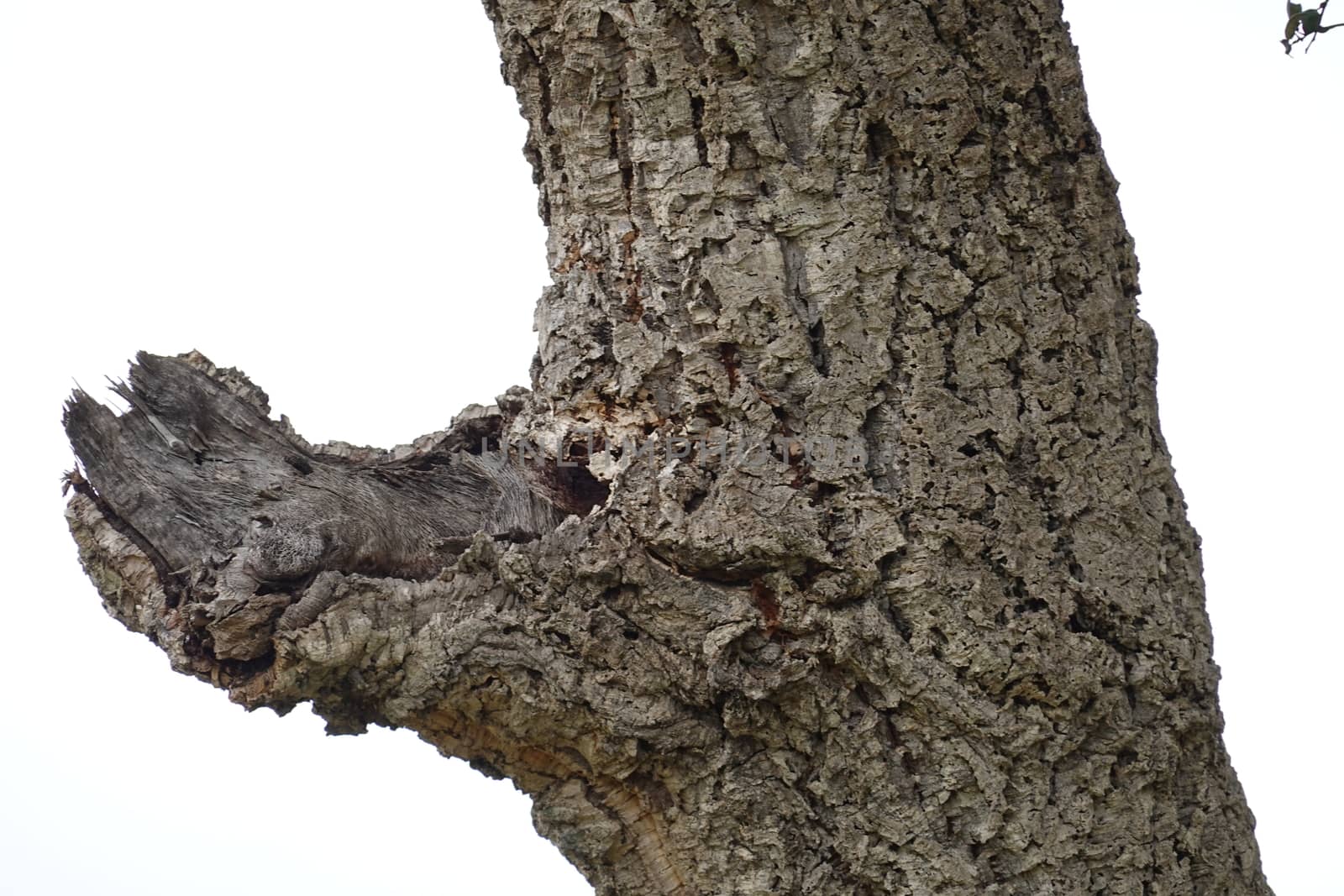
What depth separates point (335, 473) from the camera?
2.06m

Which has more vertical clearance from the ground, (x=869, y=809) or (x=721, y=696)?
(x=721, y=696)

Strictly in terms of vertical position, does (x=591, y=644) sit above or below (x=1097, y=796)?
above

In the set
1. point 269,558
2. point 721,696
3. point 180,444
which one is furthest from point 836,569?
point 180,444

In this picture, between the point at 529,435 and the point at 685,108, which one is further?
the point at 529,435

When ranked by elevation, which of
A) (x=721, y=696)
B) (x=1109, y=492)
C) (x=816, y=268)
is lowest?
(x=721, y=696)

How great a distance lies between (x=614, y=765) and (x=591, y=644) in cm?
17

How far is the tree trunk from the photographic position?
1.82m

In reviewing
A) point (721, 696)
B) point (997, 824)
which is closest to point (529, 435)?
point (721, 696)

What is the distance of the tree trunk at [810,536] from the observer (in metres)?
1.82

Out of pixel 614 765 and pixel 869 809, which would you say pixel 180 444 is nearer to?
pixel 614 765

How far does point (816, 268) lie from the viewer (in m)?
1.84

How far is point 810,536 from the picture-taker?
5.89 feet

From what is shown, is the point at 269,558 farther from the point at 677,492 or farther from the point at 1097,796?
the point at 1097,796

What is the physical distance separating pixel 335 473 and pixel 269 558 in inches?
8.0
